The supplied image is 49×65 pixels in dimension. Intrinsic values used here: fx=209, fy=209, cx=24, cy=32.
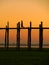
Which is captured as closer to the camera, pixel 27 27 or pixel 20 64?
pixel 20 64

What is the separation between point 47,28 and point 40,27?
0.43 meters

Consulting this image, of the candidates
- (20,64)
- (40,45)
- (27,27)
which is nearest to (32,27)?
(27,27)

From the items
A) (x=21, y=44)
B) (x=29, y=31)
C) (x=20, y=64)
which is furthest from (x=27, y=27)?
(x=20, y=64)

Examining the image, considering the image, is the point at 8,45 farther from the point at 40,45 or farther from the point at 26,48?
the point at 40,45

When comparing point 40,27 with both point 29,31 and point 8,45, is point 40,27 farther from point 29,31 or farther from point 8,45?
point 8,45

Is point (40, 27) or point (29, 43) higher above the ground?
point (40, 27)

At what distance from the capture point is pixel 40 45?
12.4 meters

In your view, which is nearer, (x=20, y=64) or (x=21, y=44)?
(x=20, y=64)

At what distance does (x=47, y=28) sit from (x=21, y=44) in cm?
183

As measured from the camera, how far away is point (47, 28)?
12.6 meters

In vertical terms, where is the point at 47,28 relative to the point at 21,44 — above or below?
above

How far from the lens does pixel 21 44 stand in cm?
1246

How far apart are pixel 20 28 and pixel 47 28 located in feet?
5.48

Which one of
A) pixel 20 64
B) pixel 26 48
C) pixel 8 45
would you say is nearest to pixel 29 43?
pixel 26 48
